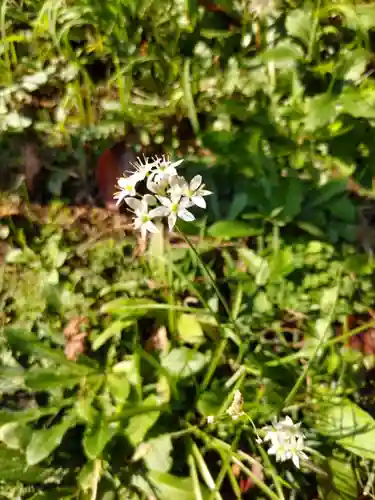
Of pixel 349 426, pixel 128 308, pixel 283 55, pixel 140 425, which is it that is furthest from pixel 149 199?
pixel 283 55

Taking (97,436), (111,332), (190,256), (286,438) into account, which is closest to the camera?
(286,438)

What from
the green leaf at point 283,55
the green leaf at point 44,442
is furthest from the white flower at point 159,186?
the green leaf at point 283,55

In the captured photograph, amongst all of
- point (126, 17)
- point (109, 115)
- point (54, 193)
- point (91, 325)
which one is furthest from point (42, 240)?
point (126, 17)

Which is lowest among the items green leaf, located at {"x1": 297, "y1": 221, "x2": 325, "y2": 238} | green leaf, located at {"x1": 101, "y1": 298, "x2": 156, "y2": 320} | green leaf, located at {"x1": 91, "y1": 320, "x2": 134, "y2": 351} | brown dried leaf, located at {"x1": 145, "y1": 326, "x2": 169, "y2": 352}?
brown dried leaf, located at {"x1": 145, "y1": 326, "x2": 169, "y2": 352}

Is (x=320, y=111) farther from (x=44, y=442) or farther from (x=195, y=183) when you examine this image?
(x=44, y=442)

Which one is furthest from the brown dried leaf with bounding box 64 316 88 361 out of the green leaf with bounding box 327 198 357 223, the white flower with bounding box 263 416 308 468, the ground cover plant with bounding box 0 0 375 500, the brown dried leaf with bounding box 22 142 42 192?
the green leaf with bounding box 327 198 357 223

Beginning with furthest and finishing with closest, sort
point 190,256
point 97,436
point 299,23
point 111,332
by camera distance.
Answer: point 299,23 → point 190,256 → point 111,332 → point 97,436

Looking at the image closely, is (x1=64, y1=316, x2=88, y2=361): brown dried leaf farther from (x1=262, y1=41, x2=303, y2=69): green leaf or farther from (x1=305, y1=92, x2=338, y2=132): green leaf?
(x1=262, y1=41, x2=303, y2=69): green leaf

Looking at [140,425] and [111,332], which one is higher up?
[111,332]

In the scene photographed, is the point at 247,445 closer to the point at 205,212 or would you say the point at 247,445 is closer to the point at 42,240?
the point at 205,212
